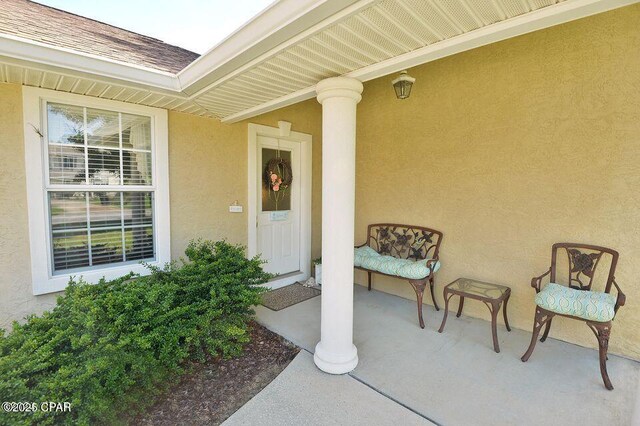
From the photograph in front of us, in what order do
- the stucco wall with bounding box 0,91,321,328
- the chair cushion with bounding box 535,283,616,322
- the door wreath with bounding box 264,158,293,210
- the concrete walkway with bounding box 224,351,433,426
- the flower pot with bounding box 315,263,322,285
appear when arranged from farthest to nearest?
the flower pot with bounding box 315,263,322,285
the door wreath with bounding box 264,158,293,210
the stucco wall with bounding box 0,91,321,328
the chair cushion with bounding box 535,283,616,322
the concrete walkway with bounding box 224,351,433,426

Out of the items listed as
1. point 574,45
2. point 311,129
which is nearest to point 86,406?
point 311,129

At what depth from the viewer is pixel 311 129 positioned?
4887 millimetres

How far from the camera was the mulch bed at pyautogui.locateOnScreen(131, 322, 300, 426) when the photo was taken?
211 centimetres

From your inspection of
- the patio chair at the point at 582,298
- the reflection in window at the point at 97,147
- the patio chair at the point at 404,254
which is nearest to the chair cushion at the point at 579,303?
the patio chair at the point at 582,298

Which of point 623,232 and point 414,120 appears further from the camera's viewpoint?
point 414,120

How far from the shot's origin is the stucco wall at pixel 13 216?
2.61m

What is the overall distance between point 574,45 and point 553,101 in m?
0.51

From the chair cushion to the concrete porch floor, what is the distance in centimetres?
54

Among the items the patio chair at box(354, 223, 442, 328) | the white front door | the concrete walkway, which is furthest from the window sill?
the patio chair at box(354, 223, 442, 328)

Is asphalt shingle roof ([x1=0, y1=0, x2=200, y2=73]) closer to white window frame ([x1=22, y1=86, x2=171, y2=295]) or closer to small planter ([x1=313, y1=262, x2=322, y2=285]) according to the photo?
white window frame ([x1=22, y1=86, x2=171, y2=295])

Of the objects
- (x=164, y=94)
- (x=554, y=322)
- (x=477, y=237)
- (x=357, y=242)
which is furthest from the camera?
(x=357, y=242)

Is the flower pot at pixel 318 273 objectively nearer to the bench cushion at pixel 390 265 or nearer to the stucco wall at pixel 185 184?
the bench cushion at pixel 390 265

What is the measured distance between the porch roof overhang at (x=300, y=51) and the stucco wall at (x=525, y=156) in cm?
172

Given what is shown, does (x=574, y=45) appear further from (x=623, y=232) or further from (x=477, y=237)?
(x=477, y=237)
